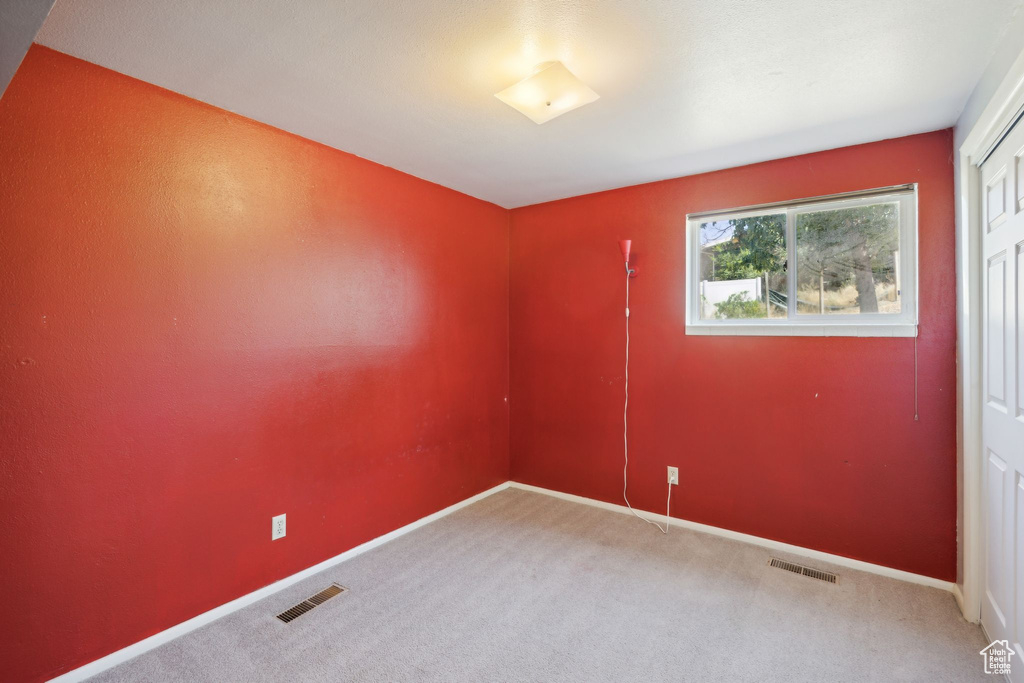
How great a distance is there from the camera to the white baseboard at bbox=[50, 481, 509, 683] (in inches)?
72.0

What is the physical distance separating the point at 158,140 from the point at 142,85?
0.21 m

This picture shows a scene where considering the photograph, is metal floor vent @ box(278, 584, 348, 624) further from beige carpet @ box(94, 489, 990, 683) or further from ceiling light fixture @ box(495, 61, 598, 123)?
ceiling light fixture @ box(495, 61, 598, 123)

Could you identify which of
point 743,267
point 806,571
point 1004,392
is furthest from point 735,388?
point 1004,392

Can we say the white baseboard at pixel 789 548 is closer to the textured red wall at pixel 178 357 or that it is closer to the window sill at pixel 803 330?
the window sill at pixel 803 330

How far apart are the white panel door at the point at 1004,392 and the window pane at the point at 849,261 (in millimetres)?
563

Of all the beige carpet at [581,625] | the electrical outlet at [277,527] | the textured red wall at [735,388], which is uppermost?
the textured red wall at [735,388]

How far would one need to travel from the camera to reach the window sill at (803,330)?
2.51m

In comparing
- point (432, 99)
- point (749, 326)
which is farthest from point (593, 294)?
point (432, 99)

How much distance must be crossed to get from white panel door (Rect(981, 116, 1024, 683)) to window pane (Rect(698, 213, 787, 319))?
3.16 ft

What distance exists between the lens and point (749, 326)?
2.96 m

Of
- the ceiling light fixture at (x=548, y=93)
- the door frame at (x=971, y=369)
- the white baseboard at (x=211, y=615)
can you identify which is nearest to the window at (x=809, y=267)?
the door frame at (x=971, y=369)

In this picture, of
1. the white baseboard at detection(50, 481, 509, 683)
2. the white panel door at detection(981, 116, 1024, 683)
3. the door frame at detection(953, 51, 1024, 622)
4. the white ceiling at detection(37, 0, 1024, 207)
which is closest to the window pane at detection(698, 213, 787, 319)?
the white ceiling at detection(37, 0, 1024, 207)

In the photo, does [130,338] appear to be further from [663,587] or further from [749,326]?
[749,326]

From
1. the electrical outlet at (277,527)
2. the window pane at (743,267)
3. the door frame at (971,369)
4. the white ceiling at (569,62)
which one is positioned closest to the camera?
the white ceiling at (569,62)
